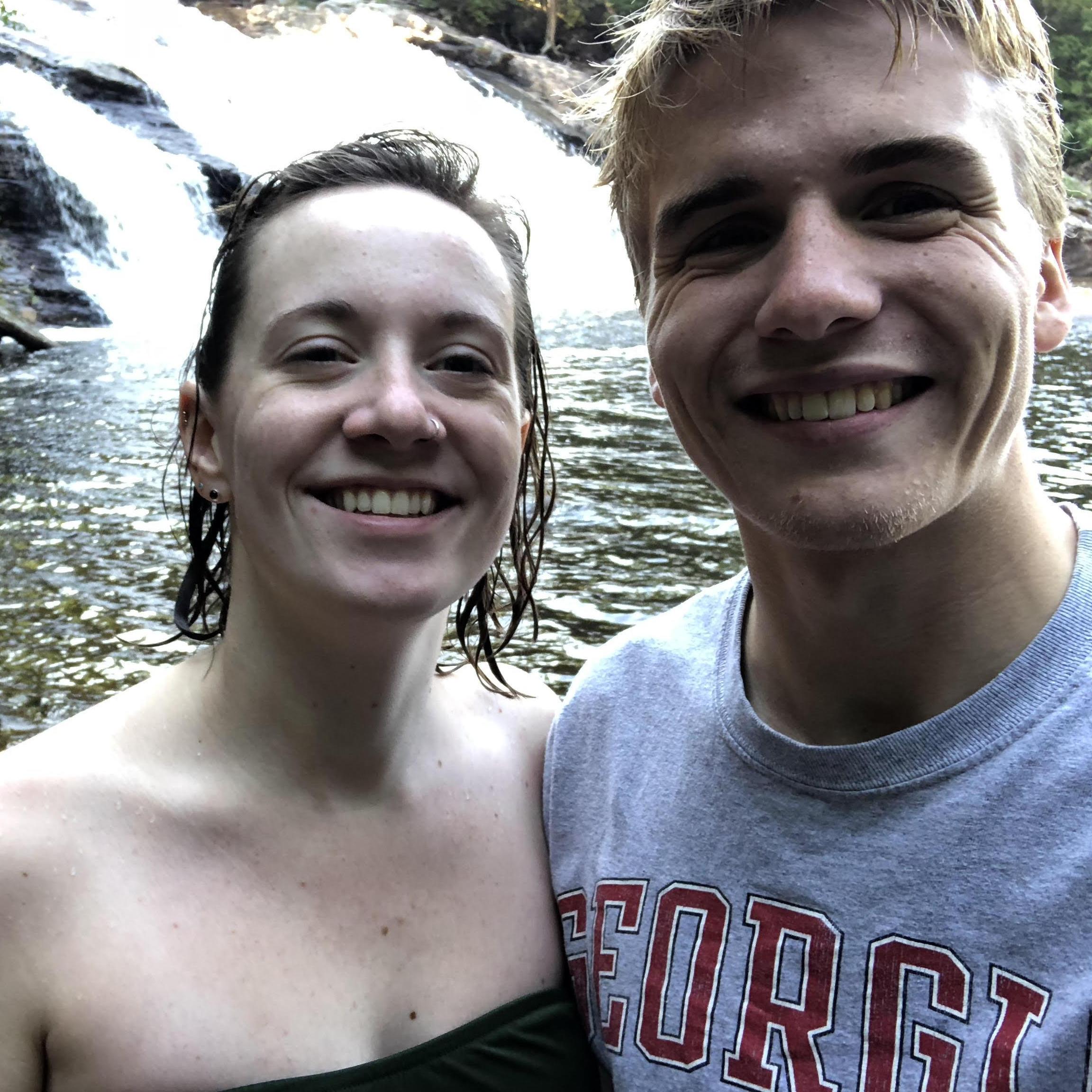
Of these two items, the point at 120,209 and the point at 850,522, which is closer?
the point at 850,522

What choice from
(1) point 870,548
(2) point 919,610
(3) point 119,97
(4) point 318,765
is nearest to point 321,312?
(4) point 318,765

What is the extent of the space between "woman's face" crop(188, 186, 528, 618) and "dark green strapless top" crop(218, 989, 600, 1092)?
0.80m

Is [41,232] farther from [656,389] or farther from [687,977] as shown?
[687,977]

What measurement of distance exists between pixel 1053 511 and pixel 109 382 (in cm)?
1173

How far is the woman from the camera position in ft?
6.66

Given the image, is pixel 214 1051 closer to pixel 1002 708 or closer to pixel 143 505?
pixel 1002 708

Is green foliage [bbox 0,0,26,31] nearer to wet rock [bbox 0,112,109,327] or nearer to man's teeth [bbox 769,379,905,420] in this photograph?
wet rock [bbox 0,112,109,327]

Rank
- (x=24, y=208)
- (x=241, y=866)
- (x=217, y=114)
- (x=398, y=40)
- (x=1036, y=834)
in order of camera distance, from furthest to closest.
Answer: (x=398, y=40) < (x=217, y=114) < (x=24, y=208) < (x=241, y=866) < (x=1036, y=834)

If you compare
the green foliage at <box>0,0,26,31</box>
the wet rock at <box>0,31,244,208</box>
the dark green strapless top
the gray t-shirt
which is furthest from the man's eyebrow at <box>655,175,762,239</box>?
the green foliage at <box>0,0,26,31</box>

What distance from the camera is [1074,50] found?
45688 millimetres

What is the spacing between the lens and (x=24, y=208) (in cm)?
1833

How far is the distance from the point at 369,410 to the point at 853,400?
0.88 meters

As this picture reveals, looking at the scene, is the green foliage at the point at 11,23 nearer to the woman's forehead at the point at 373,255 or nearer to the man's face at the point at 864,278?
the woman's forehead at the point at 373,255

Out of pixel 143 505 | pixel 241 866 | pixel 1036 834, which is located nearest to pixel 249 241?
pixel 241 866
